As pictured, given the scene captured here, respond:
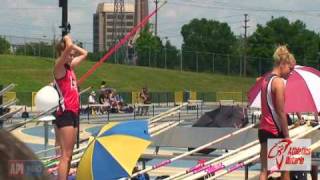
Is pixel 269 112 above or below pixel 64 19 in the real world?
below

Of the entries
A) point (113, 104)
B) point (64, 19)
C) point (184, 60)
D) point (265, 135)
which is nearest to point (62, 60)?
point (265, 135)

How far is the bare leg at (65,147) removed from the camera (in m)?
7.11

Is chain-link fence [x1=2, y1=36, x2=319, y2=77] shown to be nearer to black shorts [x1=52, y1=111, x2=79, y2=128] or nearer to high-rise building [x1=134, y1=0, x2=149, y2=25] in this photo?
high-rise building [x1=134, y1=0, x2=149, y2=25]

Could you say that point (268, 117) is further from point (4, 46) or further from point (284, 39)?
point (284, 39)

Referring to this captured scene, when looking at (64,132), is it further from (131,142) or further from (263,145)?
(263,145)

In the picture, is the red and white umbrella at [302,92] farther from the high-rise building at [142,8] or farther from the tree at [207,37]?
the tree at [207,37]

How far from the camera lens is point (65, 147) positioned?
7.15 meters

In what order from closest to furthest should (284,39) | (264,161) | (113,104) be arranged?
(264,161)
(113,104)
(284,39)

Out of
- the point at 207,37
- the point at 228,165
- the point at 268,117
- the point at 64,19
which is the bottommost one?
the point at 228,165

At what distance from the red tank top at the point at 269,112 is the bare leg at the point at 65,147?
1953 millimetres

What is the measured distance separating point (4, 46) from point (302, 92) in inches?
3831

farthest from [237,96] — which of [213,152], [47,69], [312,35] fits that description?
[213,152]

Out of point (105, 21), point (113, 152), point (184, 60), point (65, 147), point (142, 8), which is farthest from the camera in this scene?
point (105, 21)

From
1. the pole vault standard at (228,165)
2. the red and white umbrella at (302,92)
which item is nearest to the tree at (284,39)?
the red and white umbrella at (302,92)
